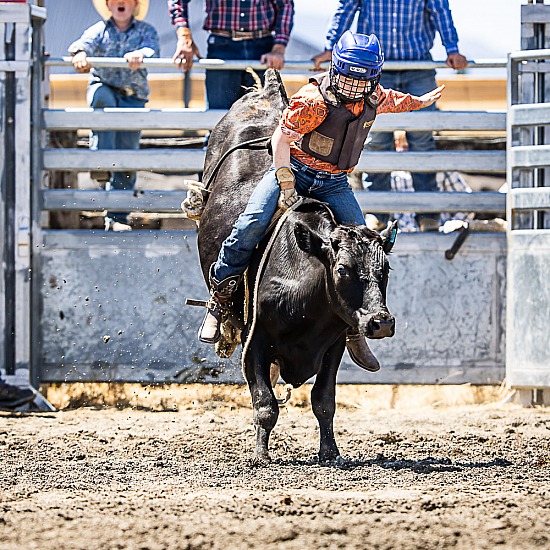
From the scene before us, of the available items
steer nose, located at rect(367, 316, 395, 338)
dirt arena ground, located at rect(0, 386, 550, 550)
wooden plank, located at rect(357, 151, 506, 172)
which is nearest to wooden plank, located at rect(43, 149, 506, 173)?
wooden plank, located at rect(357, 151, 506, 172)

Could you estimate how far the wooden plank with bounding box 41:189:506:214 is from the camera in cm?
805

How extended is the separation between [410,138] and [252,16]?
56.7 inches

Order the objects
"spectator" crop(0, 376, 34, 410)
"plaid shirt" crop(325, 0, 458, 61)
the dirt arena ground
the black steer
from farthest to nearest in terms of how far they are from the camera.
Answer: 1. "plaid shirt" crop(325, 0, 458, 61)
2. "spectator" crop(0, 376, 34, 410)
3. the black steer
4. the dirt arena ground

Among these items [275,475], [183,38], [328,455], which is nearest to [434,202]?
[183,38]

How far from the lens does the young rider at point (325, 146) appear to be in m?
5.51

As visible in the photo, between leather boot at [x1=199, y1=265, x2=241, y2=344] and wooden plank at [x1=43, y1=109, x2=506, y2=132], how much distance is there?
6.41ft

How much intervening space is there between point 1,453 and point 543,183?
13.5 feet

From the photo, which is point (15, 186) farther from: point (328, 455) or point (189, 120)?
point (328, 455)

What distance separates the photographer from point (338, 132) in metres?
5.71

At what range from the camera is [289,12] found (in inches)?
323

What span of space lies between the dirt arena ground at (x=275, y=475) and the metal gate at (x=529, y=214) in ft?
1.05

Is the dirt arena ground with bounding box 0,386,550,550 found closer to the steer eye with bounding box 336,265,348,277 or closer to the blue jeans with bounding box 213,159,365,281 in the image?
the steer eye with bounding box 336,265,348,277

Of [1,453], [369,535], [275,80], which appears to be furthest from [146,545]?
[275,80]

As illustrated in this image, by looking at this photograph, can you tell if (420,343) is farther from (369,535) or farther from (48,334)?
(369,535)
